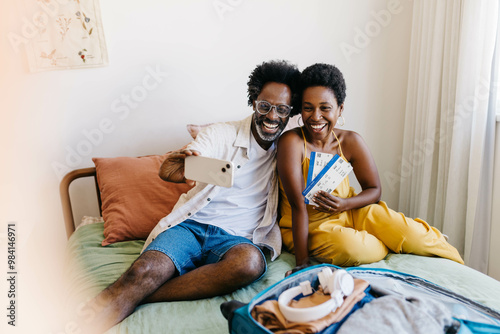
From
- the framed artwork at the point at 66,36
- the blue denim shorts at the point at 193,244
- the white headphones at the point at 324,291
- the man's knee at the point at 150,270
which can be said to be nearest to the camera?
the white headphones at the point at 324,291

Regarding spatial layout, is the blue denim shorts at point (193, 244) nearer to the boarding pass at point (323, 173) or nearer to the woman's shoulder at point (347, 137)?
the boarding pass at point (323, 173)

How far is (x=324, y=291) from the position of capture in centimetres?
97

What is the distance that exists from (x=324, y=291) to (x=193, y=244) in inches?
25.6

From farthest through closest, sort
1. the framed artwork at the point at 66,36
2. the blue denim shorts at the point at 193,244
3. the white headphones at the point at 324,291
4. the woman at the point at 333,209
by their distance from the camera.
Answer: the framed artwork at the point at 66,36 → the woman at the point at 333,209 → the blue denim shorts at the point at 193,244 → the white headphones at the point at 324,291

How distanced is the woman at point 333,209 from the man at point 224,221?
0.09m

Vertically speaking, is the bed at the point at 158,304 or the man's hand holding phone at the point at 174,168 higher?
the man's hand holding phone at the point at 174,168

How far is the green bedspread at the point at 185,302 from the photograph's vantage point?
1165 mm

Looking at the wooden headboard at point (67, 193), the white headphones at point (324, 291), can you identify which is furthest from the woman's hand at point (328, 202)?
the wooden headboard at point (67, 193)

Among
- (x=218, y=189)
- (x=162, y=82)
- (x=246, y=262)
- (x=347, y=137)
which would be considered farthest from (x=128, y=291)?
(x=162, y=82)

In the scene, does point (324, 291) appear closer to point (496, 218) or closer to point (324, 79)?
point (324, 79)

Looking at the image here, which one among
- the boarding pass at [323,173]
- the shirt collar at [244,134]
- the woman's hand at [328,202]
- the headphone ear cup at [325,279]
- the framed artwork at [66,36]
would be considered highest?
the framed artwork at [66,36]

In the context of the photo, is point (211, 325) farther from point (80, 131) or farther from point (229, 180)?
point (80, 131)

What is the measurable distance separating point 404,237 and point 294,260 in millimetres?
438

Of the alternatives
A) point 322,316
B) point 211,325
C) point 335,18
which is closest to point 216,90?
point 335,18
